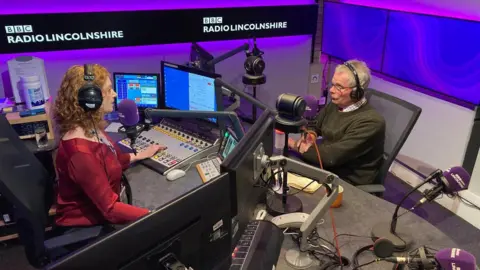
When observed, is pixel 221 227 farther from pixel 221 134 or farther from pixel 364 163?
pixel 364 163

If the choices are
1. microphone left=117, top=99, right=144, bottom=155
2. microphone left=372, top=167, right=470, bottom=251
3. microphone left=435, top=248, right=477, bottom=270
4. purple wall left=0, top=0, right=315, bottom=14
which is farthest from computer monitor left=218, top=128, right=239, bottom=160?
purple wall left=0, top=0, right=315, bottom=14

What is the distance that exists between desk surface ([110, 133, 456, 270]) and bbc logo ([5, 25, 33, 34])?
4.37 feet

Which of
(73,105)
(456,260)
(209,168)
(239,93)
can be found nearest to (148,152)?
(209,168)

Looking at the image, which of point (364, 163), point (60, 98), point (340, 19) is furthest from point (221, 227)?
point (340, 19)

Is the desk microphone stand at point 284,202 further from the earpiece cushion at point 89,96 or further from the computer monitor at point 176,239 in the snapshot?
the earpiece cushion at point 89,96

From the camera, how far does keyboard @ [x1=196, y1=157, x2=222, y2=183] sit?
2036 millimetres

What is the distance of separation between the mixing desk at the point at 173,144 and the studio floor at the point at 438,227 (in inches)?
39.8

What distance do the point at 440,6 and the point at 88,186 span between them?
2662 millimetres

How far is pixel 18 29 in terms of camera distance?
8.85ft

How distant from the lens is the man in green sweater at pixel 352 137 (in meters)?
2.19

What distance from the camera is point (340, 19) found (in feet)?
12.4

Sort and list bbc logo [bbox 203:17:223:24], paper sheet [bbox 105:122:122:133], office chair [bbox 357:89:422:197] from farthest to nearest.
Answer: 1. bbc logo [bbox 203:17:223:24]
2. paper sheet [bbox 105:122:122:133]
3. office chair [bbox 357:89:422:197]

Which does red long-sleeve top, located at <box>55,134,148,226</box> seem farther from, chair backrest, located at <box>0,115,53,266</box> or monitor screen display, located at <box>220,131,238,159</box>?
monitor screen display, located at <box>220,131,238,159</box>

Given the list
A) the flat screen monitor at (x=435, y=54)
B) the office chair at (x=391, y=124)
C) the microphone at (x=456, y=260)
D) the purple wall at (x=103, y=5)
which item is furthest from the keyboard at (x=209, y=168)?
the flat screen monitor at (x=435, y=54)
